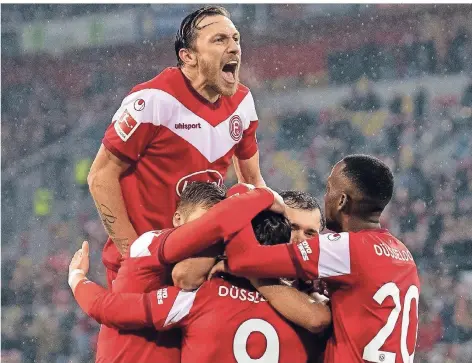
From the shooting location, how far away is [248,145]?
10.8 feet

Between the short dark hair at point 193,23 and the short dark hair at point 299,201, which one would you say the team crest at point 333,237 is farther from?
the short dark hair at point 193,23

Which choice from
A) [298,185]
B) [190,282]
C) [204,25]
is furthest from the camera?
[298,185]

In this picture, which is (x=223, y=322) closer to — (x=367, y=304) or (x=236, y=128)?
(x=367, y=304)

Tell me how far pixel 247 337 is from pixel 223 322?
79mm

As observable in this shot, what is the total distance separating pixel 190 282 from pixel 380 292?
52 cm

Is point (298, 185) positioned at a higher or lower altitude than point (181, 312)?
lower

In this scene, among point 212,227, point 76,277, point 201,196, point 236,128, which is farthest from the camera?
point 236,128

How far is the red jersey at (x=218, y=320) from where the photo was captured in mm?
2342

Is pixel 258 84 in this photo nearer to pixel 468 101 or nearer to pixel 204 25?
pixel 468 101

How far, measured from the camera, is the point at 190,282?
235 cm

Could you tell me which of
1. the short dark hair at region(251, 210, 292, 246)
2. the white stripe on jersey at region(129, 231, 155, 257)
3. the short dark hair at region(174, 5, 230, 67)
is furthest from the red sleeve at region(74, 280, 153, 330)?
the short dark hair at region(174, 5, 230, 67)

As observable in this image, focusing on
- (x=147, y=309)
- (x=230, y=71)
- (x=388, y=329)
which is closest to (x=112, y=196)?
(x=230, y=71)

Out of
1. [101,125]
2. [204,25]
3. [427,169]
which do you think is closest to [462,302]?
[427,169]

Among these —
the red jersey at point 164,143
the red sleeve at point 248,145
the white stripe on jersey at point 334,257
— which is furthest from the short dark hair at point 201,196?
the red sleeve at point 248,145
